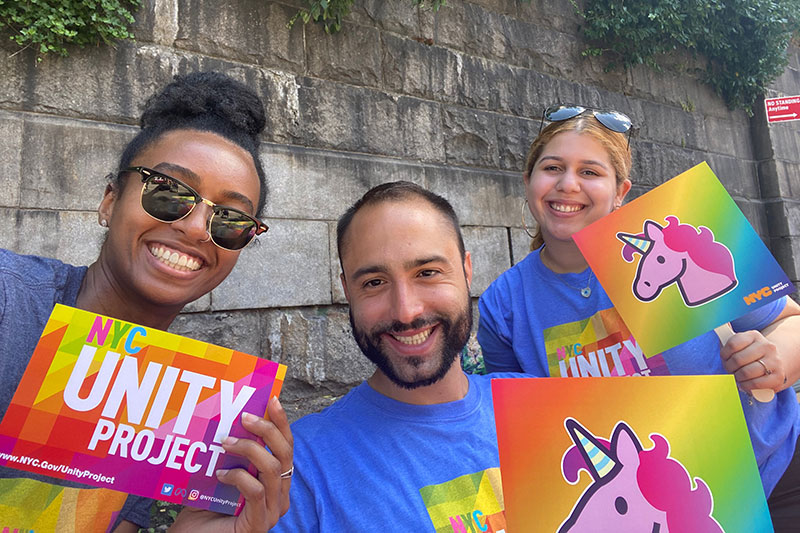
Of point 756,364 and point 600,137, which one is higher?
point 600,137

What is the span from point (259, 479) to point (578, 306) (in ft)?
4.22

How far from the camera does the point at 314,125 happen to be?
3.63 m

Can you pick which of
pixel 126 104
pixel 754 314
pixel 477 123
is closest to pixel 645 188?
pixel 477 123

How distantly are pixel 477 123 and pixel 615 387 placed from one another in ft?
11.6

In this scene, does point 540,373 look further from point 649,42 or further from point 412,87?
point 649,42

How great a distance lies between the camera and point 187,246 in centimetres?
149

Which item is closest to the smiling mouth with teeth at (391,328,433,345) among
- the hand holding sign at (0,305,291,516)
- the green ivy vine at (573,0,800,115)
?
the hand holding sign at (0,305,291,516)

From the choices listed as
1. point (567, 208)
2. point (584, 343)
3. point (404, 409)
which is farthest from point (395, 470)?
point (567, 208)

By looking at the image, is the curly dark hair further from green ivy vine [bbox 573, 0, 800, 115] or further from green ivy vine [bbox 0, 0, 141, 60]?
green ivy vine [bbox 573, 0, 800, 115]

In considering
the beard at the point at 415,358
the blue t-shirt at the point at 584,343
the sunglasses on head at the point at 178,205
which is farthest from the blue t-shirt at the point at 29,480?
the blue t-shirt at the point at 584,343

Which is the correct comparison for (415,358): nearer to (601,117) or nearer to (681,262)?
(681,262)

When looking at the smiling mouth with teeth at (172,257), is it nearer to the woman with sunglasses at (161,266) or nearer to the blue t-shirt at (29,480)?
the woman with sunglasses at (161,266)

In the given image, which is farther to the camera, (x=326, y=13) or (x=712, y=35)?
(x=712, y=35)

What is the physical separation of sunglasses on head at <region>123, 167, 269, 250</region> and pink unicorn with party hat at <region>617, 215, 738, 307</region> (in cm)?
121
